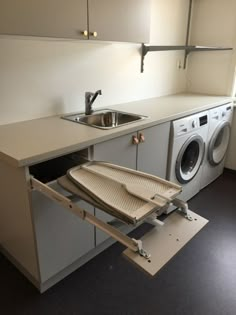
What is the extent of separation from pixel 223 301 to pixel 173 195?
1.06 m

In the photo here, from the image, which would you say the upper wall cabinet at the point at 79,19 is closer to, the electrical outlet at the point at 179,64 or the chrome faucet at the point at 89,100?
the chrome faucet at the point at 89,100

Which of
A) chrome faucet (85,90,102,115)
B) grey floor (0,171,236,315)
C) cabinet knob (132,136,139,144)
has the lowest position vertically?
grey floor (0,171,236,315)

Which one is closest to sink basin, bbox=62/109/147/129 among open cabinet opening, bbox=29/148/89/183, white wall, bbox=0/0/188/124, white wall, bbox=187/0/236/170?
white wall, bbox=0/0/188/124

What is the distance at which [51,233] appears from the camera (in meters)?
1.50

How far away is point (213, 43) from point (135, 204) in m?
2.87

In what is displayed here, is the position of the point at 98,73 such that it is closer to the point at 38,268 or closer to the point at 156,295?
the point at 38,268

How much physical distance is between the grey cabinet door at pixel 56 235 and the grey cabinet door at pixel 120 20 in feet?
3.50

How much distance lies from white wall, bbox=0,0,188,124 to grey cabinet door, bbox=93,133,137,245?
0.66 metres

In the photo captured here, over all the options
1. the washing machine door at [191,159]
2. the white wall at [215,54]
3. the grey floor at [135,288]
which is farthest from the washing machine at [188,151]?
the white wall at [215,54]

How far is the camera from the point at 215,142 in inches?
116

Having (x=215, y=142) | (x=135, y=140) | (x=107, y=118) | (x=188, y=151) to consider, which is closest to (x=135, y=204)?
(x=135, y=140)

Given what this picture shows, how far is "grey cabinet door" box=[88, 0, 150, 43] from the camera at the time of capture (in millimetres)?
1608

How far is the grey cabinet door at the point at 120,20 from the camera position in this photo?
1608 millimetres

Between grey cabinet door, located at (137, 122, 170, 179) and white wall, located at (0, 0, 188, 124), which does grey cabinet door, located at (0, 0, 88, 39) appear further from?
grey cabinet door, located at (137, 122, 170, 179)
